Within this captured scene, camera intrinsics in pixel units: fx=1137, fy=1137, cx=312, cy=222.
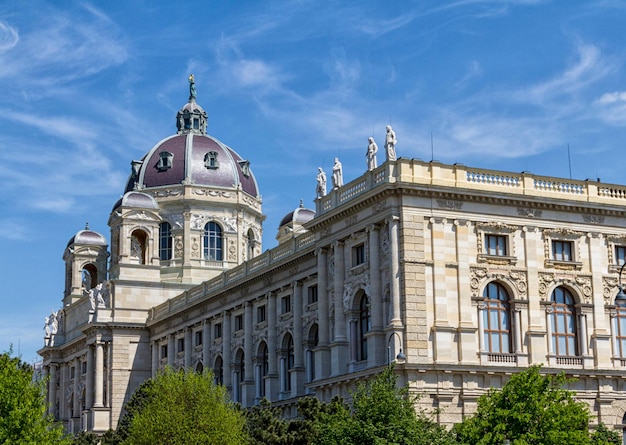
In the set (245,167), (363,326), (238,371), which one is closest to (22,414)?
(363,326)

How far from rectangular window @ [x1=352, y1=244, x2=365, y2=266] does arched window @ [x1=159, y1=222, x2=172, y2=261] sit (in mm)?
49294

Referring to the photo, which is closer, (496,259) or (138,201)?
(496,259)

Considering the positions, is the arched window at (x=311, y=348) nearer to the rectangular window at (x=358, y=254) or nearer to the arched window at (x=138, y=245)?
the rectangular window at (x=358, y=254)

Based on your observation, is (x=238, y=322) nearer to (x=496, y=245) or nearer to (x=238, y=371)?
(x=238, y=371)

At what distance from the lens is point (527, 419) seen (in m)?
44.7

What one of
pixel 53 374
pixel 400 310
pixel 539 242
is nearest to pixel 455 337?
pixel 400 310

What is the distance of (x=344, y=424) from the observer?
42531mm

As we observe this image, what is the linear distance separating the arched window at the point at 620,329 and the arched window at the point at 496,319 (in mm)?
6237

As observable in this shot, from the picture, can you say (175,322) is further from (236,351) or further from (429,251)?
(429,251)

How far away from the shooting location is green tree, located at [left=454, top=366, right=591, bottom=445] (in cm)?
4478

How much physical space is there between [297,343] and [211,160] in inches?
1761

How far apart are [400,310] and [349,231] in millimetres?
6713

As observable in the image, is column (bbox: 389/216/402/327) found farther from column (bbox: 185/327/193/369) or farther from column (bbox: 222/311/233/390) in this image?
column (bbox: 185/327/193/369)

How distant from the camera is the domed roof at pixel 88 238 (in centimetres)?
11138
